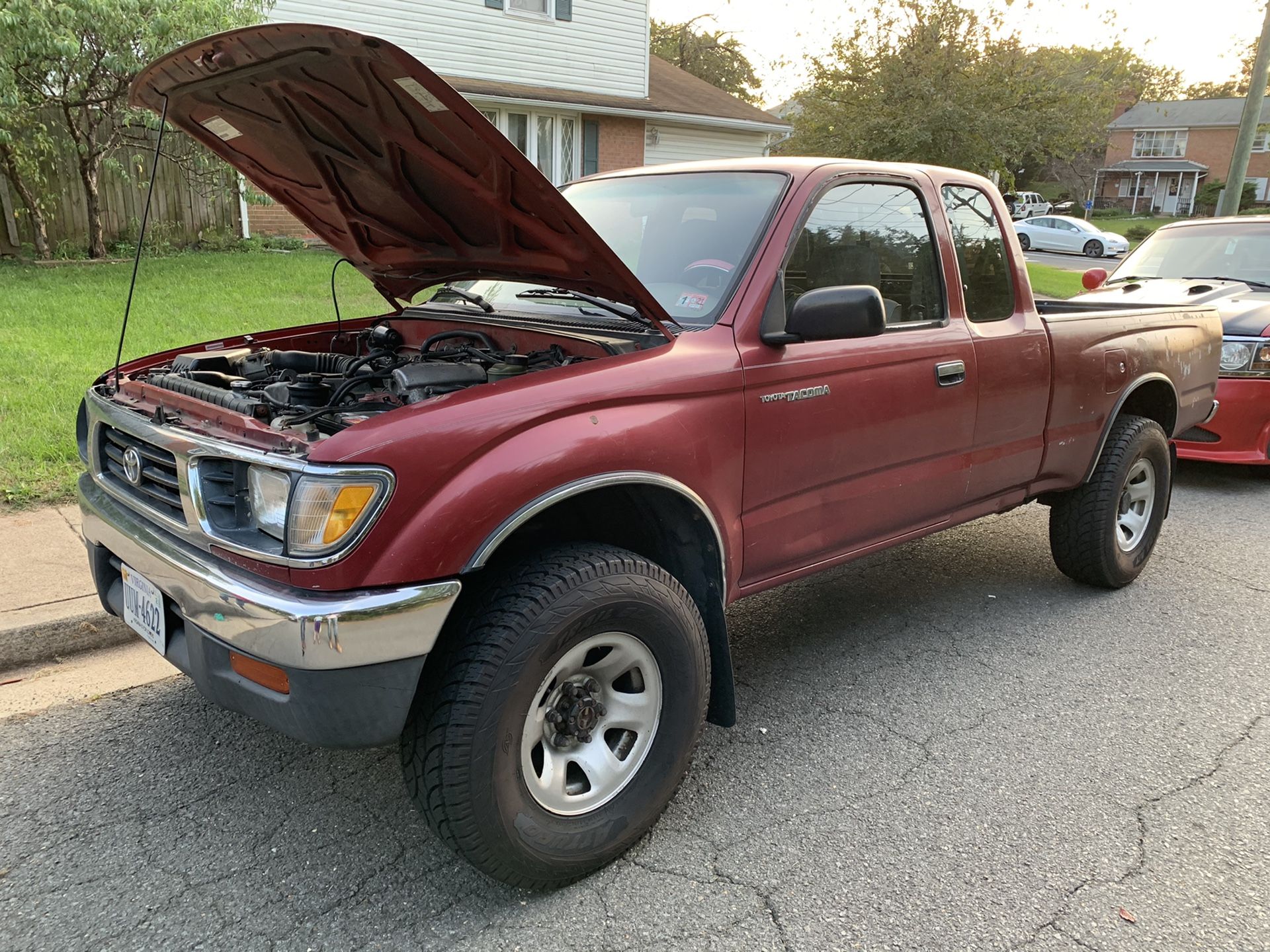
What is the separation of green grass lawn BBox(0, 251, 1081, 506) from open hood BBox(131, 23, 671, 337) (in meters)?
2.59

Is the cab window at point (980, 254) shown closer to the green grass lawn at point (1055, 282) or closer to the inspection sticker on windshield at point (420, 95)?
the inspection sticker on windshield at point (420, 95)

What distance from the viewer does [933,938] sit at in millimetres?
2246

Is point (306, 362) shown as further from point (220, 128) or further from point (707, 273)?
point (707, 273)

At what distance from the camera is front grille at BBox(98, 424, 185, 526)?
2387 millimetres

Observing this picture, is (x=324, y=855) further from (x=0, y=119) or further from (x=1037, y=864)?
(x=0, y=119)

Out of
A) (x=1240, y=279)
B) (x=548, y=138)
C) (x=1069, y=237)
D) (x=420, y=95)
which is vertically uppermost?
(x=548, y=138)

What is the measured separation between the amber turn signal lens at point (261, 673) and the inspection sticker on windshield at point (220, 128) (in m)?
1.87

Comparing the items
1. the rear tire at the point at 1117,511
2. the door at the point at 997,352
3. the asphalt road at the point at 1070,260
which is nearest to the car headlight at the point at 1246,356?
the rear tire at the point at 1117,511

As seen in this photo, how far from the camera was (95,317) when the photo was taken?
330 inches

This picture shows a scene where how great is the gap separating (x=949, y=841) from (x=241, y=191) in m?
14.0

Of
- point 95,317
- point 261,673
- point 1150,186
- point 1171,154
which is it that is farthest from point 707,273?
point 1171,154

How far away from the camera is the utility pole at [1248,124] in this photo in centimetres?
1075

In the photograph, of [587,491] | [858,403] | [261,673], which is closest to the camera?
[261,673]

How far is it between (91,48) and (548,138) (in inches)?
355
